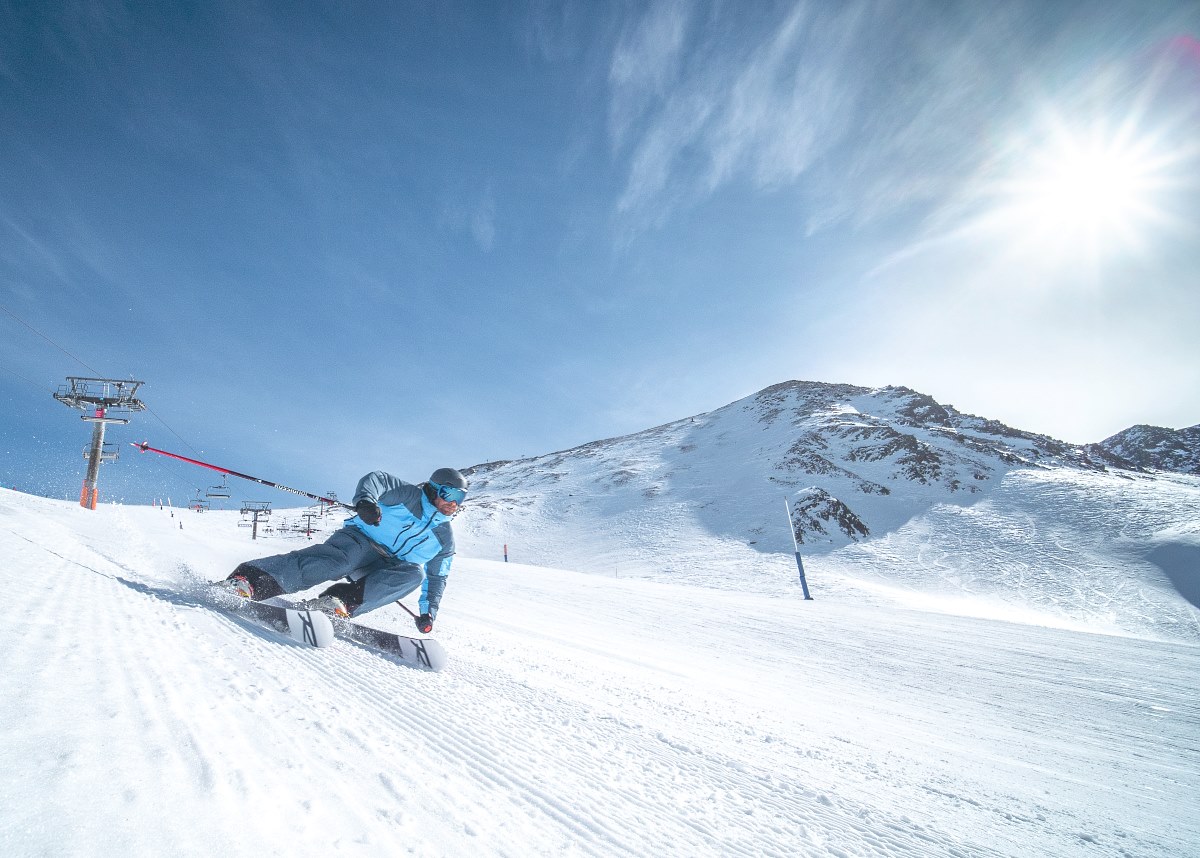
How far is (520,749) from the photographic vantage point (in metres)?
2.02

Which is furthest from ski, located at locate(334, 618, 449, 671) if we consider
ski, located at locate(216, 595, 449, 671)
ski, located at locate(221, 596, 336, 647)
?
ski, located at locate(221, 596, 336, 647)

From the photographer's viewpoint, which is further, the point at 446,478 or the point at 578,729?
the point at 446,478

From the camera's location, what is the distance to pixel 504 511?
44625 millimetres

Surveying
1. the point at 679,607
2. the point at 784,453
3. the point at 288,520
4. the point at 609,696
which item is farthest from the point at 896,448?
the point at 288,520

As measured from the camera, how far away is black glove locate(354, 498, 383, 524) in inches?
157

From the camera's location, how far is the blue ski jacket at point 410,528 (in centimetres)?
427

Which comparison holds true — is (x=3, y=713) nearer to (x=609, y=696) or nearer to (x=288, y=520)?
(x=609, y=696)

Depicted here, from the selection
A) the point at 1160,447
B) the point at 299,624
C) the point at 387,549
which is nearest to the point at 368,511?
the point at 387,549

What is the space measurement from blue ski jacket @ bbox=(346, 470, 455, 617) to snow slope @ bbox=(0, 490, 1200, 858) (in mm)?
669

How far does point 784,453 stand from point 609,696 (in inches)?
2068

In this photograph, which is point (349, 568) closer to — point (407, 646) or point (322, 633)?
point (322, 633)

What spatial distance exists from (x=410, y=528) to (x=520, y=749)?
273 cm

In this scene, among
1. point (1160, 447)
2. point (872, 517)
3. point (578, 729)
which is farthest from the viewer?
point (1160, 447)

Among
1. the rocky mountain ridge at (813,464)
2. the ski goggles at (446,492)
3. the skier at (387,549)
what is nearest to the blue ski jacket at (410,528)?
the skier at (387,549)
